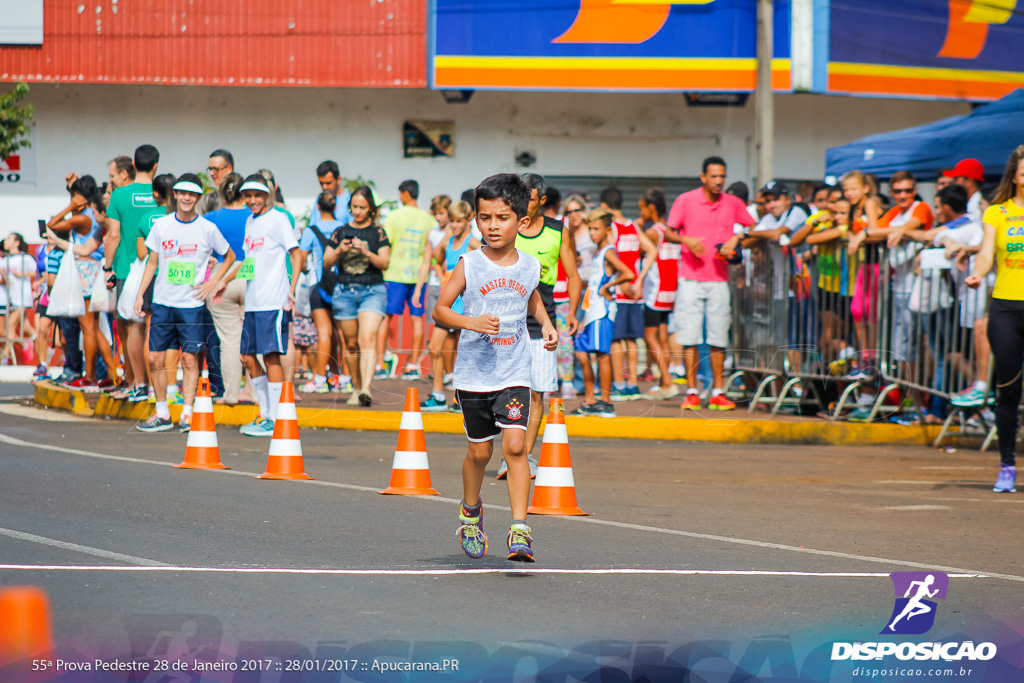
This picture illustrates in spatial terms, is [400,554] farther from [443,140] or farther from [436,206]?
[443,140]

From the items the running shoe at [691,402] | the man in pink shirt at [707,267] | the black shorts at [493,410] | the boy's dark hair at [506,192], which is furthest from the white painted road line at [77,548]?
the man in pink shirt at [707,267]

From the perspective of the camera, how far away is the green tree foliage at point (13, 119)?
21.8 metres

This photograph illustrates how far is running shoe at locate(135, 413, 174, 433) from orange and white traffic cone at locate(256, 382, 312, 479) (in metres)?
3.03

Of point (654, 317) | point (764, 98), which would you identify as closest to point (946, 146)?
point (654, 317)

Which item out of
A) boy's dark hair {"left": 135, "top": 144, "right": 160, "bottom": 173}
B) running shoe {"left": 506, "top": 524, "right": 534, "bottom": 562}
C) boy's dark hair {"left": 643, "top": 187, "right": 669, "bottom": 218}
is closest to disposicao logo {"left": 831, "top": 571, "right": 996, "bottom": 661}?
running shoe {"left": 506, "top": 524, "right": 534, "bottom": 562}

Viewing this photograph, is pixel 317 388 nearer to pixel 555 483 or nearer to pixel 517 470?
pixel 555 483

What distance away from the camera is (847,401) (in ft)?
43.1

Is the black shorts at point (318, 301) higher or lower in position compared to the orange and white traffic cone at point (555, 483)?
higher

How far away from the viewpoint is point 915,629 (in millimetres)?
5121

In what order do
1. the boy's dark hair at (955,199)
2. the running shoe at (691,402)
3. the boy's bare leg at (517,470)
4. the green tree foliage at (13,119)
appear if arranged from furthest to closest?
the green tree foliage at (13,119) < the running shoe at (691,402) < the boy's dark hair at (955,199) < the boy's bare leg at (517,470)

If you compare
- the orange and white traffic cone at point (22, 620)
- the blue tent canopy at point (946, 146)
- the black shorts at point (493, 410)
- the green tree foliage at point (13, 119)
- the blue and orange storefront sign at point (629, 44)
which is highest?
the blue and orange storefront sign at point (629, 44)

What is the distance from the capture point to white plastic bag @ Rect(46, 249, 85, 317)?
542 inches

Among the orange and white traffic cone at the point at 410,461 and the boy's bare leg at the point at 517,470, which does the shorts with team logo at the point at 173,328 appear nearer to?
the orange and white traffic cone at the point at 410,461

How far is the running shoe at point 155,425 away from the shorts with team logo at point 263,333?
1136mm
